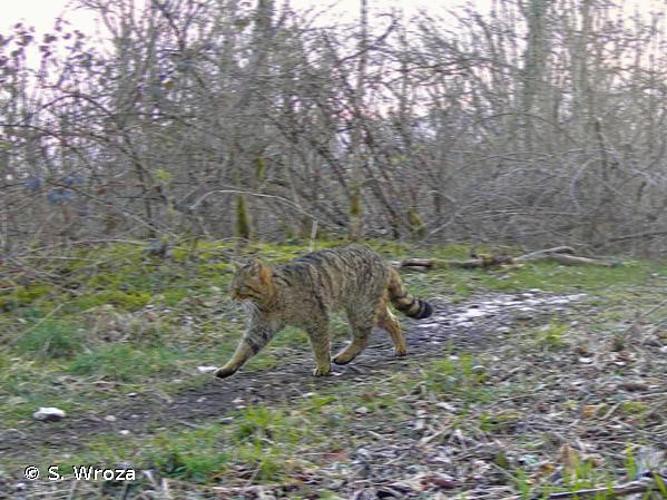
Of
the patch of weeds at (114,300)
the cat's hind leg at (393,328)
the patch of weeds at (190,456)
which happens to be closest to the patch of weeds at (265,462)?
the patch of weeds at (190,456)

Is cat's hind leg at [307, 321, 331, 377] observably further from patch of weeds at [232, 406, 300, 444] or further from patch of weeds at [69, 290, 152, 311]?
patch of weeds at [69, 290, 152, 311]

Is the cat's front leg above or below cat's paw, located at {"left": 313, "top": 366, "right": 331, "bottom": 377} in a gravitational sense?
above

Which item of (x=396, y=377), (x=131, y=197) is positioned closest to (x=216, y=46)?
(x=131, y=197)

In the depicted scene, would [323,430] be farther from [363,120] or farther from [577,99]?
[577,99]

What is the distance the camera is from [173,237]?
379 inches

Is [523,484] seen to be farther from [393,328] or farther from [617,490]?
[393,328]

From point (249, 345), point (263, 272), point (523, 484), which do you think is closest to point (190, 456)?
point (523, 484)

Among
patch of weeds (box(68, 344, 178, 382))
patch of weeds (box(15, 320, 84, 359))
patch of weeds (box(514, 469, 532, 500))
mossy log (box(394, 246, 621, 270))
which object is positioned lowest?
patch of weeds (box(514, 469, 532, 500))

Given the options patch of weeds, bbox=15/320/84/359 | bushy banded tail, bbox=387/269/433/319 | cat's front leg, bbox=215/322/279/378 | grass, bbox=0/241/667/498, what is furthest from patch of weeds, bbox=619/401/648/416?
patch of weeds, bbox=15/320/84/359

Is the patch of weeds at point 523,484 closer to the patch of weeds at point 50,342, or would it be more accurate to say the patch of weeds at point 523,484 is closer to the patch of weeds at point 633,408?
the patch of weeds at point 633,408

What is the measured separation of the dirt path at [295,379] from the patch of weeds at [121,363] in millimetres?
445

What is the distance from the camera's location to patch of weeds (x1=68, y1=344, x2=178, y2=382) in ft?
23.3

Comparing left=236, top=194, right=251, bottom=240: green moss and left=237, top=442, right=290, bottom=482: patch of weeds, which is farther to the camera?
left=236, top=194, right=251, bottom=240: green moss

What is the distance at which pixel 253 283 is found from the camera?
7.30 m
